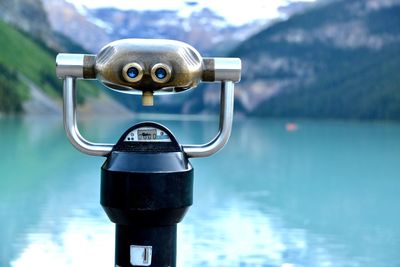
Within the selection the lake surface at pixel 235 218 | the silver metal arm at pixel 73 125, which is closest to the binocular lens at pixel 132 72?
the silver metal arm at pixel 73 125

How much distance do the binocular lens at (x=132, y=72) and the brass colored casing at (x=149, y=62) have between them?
0.02 metres

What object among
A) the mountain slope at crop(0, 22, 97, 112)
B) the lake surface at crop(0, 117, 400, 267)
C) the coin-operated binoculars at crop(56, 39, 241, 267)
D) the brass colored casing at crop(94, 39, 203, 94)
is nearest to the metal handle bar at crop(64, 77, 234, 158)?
the coin-operated binoculars at crop(56, 39, 241, 267)

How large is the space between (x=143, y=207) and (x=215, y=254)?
21.5 ft

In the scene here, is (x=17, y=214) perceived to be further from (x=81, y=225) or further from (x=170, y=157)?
(x=170, y=157)

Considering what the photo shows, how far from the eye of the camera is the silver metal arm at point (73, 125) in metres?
2.74

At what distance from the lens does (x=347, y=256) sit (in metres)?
9.64

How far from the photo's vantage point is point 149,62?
2.61 metres

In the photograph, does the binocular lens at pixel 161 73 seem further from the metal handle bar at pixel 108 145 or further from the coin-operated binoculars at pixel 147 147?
the metal handle bar at pixel 108 145

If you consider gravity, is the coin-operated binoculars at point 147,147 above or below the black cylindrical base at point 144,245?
above

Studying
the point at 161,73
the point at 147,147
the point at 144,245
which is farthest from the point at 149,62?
the point at 144,245

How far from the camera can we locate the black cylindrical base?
2.73 meters

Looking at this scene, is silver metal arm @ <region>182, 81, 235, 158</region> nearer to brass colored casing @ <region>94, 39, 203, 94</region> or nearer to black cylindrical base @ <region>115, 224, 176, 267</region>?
brass colored casing @ <region>94, 39, 203, 94</region>

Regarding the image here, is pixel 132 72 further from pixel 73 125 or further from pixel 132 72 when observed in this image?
pixel 73 125

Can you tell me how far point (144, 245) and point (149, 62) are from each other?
0.64 m
